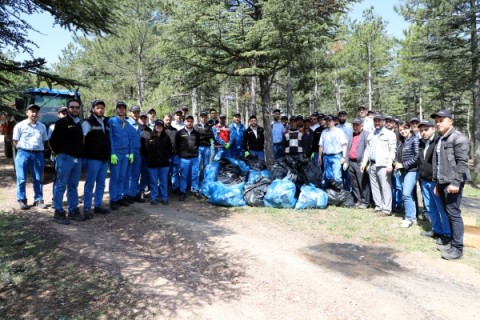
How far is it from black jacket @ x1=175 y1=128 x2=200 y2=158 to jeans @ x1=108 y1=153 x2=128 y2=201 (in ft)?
4.52

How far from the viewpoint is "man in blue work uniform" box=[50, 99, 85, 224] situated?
5.34 m

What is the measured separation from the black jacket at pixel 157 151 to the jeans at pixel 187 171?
24.6 inches

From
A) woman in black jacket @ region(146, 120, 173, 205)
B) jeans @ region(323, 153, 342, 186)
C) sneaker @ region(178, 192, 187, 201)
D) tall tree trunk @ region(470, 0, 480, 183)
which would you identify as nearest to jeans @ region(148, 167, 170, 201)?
woman in black jacket @ region(146, 120, 173, 205)

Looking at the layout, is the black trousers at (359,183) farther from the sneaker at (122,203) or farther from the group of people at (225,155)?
the sneaker at (122,203)

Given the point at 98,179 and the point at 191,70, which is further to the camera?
the point at 191,70

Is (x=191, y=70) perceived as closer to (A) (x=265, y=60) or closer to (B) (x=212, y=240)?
(A) (x=265, y=60)

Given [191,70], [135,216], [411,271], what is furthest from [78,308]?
[191,70]

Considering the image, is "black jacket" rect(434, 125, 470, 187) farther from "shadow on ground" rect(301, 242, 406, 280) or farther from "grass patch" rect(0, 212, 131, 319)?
"grass patch" rect(0, 212, 131, 319)

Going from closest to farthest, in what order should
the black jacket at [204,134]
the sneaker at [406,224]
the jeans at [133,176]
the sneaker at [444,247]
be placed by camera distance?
the sneaker at [444,247] < the sneaker at [406,224] < the jeans at [133,176] < the black jacket at [204,134]

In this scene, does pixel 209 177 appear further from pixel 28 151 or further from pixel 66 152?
pixel 28 151

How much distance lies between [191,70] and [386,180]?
209 inches

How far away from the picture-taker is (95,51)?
726 inches

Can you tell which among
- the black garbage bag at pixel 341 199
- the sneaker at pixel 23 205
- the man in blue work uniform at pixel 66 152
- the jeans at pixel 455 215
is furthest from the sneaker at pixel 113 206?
the jeans at pixel 455 215

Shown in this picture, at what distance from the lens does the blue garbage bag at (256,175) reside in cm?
751
